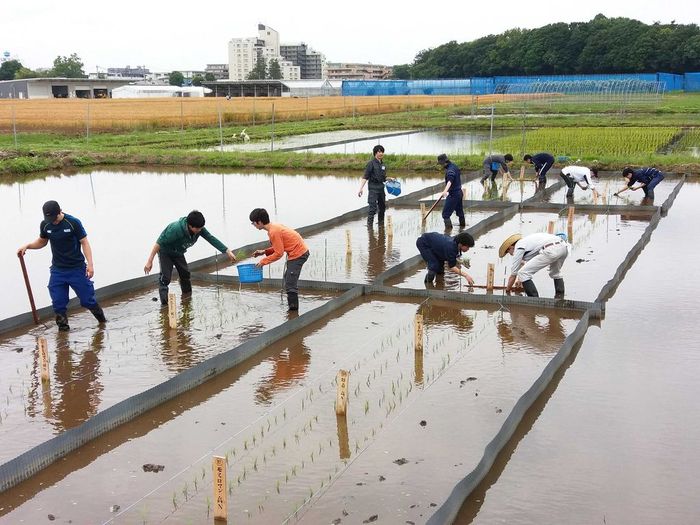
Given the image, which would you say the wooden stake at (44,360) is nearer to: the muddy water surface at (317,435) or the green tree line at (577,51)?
the muddy water surface at (317,435)

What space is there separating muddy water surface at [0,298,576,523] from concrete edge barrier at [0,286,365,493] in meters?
0.08

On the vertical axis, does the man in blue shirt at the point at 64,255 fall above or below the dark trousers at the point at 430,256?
above

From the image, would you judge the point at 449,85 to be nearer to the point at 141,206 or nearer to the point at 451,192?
the point at 141,206

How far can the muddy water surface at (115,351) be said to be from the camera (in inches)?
263

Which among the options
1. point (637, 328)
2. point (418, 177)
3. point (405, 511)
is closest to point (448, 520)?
point (405, 511)

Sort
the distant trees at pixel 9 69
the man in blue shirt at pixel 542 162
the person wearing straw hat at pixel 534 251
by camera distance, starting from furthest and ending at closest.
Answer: the distant trees at pixel 9 69 → the man in blue shirt at pixel 542 162 → the person wearing straw hat at pixel 534 251

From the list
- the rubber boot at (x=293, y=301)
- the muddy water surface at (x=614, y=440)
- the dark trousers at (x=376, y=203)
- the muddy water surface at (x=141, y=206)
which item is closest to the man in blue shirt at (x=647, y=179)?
the muddy water surface at (x=141, y=206)

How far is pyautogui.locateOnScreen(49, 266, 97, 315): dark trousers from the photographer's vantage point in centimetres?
855

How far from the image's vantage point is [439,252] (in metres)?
10.3

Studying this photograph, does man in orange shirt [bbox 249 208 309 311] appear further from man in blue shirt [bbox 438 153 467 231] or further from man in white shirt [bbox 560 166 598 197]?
man in white shirt [bbox 560 166 598 197]

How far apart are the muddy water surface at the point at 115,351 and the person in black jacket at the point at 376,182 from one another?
4.37 m

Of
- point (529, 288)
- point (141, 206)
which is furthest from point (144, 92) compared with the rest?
point (529, 288)

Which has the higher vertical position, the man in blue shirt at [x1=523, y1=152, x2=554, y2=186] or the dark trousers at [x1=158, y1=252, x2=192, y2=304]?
the man in blue shirt at [x1=523, y1=152, x2=554, y2=186]

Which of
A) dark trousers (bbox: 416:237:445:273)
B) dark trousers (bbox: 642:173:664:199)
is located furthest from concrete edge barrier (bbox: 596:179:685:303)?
dark trousers (bbox: 416:237:445:273)
